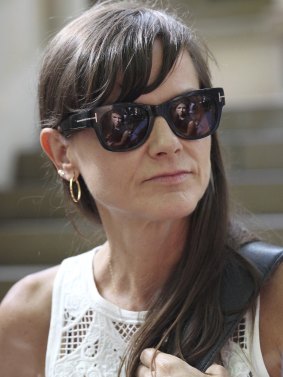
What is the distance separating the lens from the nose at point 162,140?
1.67 m

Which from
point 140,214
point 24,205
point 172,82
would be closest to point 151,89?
point 172,82

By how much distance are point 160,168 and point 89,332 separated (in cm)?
52

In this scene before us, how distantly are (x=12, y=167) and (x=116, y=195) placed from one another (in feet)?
12.9

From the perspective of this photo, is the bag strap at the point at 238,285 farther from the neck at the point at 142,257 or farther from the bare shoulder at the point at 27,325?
the bare shoulder at the point at 27,325

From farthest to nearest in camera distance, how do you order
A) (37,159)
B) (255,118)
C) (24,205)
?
1. (255,118)
2. (37,159)
3. (24,205)

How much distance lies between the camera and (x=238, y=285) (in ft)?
5.63

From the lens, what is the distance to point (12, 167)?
5578 mm

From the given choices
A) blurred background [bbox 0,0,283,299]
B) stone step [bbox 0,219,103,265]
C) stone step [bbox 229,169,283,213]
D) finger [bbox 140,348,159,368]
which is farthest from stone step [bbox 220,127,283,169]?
finger [bbox 140,348,159,368]

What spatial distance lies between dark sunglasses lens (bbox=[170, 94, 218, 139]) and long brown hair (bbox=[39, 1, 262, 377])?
8 centimetres

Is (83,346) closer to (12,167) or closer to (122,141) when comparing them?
(122,141)

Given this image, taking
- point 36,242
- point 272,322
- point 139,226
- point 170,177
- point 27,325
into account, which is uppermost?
point 170,177

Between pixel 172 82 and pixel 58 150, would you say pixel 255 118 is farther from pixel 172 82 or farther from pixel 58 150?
pixel 172 82

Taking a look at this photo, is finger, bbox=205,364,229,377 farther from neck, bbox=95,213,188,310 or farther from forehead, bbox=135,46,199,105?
forehead, bbox=135,46,199,105

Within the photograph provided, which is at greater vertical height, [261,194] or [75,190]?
[75,190]
